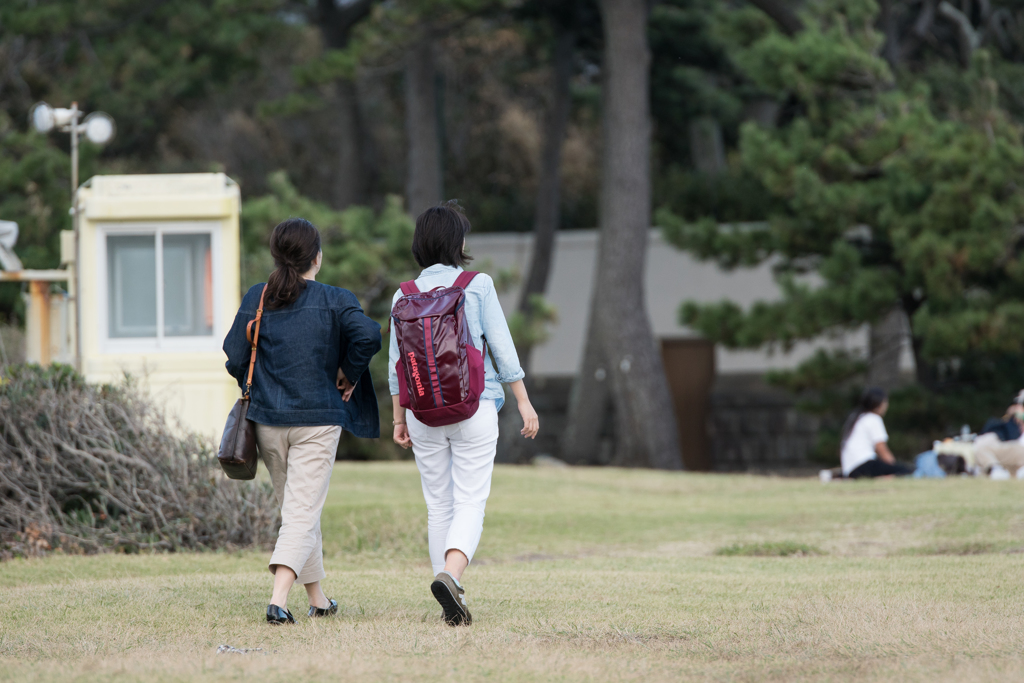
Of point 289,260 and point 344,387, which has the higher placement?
point 289,260

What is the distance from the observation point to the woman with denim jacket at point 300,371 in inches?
178

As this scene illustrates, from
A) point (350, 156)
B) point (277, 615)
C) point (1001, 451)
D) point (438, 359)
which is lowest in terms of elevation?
Result: point (1001, 451)

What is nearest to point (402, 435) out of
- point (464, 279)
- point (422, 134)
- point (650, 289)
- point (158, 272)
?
point (464, 279)

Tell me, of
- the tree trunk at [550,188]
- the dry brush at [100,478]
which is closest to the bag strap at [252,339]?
the dry brush at [100,478]

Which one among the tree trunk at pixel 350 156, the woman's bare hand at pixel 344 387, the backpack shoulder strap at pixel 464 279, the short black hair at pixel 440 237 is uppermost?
the tree trunk at pixel 350 156

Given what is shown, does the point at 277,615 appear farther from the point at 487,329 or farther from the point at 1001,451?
the point at 1001,451

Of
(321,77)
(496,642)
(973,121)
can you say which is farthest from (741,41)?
(496,642)

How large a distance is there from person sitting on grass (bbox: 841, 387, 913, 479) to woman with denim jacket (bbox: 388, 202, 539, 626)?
290 inches

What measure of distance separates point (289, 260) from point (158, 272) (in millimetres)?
6099

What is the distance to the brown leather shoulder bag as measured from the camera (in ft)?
14.8

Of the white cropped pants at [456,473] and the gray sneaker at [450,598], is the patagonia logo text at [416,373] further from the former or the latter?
the gray sneaker at [450,598]

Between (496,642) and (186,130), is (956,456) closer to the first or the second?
(496,642)

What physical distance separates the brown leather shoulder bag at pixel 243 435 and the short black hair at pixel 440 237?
24.9 inches

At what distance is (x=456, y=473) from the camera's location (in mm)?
4512
